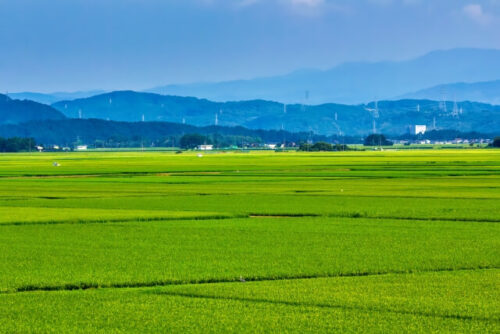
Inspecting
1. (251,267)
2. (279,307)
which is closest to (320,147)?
(251,267)

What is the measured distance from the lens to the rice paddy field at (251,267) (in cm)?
1186

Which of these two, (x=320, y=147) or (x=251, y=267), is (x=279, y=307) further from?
(x=320, y=147)

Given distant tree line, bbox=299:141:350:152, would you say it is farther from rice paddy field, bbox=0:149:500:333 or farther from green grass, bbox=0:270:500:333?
green grass, bbox=0:270:500:333

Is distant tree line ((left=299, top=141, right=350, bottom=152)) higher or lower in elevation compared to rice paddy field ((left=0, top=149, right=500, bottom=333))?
higher

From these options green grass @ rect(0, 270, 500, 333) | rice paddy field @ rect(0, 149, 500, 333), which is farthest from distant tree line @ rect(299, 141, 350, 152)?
green grass @ rect(0, 270, 500, 333)

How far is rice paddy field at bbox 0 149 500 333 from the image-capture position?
11.9m

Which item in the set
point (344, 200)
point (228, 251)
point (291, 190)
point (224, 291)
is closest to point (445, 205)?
point (344, 200)

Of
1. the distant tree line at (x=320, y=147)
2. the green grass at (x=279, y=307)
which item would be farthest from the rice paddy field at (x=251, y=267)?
the distant tree line at (x=320, y=147)

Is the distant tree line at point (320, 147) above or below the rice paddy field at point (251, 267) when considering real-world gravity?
above

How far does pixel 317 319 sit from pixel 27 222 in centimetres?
1655

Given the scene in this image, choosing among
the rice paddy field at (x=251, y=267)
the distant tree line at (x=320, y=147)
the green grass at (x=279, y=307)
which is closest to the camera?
the green grass at (x=279, y=307)

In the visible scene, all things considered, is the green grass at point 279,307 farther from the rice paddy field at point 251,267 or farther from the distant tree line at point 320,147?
the distant tree line at point 320,147

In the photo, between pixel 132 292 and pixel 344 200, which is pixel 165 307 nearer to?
pixel 132 292

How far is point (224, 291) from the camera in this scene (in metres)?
13.9
